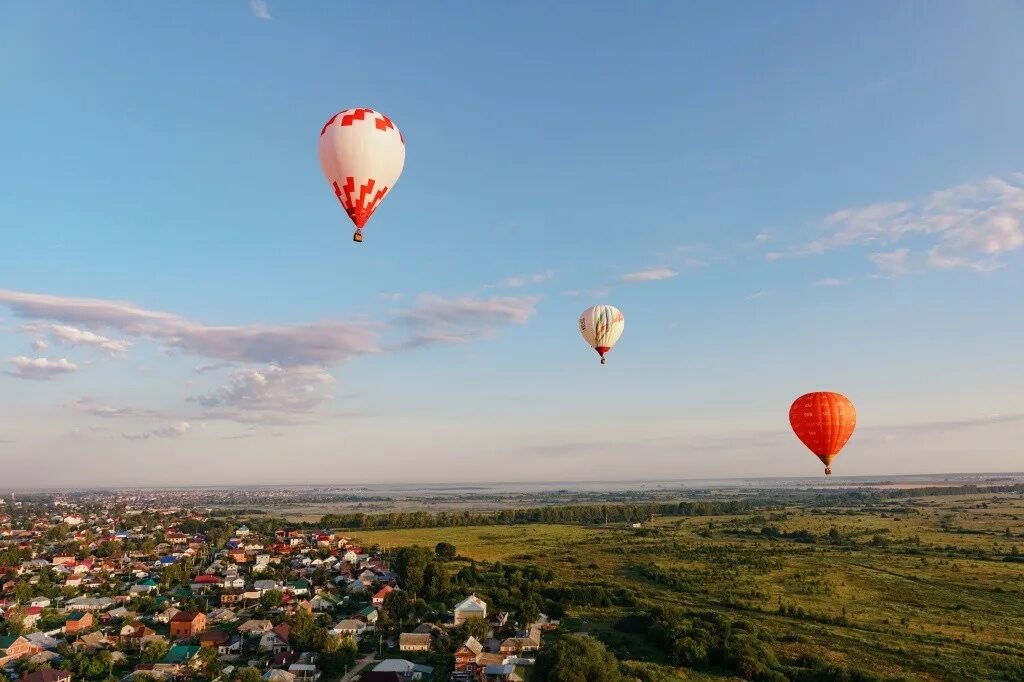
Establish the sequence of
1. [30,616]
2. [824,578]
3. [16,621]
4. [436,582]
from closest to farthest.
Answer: [16,621] < [30,616] < [436,582] < [824,578]

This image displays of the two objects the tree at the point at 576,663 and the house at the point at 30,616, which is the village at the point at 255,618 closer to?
the house at the point at 30,616

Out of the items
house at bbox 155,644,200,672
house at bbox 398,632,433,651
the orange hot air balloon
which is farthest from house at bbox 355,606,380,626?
the orange hot air balloon

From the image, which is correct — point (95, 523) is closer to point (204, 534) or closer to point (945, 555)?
point (204, 534)

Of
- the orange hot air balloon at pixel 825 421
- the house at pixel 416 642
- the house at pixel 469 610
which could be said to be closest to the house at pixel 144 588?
the house at pixel 469 610

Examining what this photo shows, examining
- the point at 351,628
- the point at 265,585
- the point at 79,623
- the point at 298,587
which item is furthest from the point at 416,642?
the point at 265,585

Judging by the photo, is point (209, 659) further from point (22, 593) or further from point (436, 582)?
point (22, 593)
